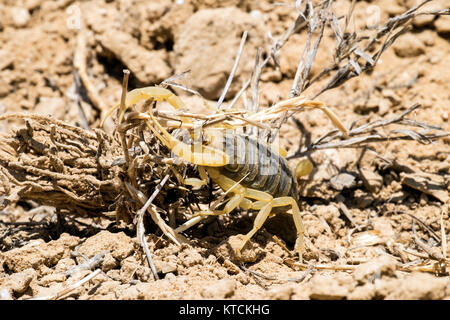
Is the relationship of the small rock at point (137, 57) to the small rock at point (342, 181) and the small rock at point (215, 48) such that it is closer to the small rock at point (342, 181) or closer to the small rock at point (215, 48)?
the small rock at point (215, 48)

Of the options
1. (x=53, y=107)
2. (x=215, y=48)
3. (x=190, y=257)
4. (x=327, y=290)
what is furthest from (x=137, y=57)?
(x=327, y=290)

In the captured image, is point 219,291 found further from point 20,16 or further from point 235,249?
point 20,16

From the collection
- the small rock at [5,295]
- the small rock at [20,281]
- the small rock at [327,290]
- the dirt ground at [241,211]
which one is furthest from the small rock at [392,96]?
the small rock at [5,295]

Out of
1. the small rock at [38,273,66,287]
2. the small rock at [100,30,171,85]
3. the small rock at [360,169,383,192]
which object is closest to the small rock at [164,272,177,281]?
the small rock at [38,273,66,287]

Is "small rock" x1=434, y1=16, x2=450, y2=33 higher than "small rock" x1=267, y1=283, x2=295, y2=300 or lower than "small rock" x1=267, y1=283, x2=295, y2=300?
higher

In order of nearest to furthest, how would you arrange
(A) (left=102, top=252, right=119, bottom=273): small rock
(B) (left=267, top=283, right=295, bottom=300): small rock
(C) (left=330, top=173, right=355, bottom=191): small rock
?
(B) (left=267, top=283, right=295, bottom=300): small rock < (A) (left=102, top=252, right=119, bottom=273): small rock < (C) (left=330, top=173, right=355, bottom=191): small rock

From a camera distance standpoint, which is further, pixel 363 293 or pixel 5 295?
pixel 5 295

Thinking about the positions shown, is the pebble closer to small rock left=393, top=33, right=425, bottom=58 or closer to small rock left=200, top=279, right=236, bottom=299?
small rock left=393, top=33, right=425, bottom=58
